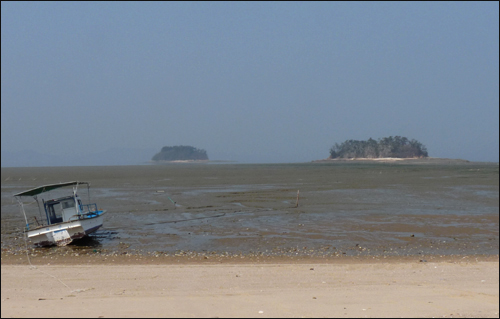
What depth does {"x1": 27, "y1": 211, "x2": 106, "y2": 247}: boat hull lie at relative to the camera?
18.2 m

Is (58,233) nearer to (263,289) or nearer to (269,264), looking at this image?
(269,264)

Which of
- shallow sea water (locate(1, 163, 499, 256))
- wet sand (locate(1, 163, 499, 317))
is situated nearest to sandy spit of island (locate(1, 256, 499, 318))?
wet sand (locate(1, 163, 499, 317))

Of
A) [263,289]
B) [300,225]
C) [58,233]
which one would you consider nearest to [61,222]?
[58,233]

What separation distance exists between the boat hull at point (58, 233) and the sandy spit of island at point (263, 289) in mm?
5458

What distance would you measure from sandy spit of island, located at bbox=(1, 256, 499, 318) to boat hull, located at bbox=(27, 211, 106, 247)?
5.46 metres

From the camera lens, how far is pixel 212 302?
8.30 meters

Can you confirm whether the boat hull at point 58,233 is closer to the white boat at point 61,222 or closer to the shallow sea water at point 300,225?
the white boat at point 61,222

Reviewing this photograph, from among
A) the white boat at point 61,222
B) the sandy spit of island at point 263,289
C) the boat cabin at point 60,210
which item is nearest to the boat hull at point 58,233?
the white boat at point 61,222

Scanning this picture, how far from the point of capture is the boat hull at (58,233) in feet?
59.6

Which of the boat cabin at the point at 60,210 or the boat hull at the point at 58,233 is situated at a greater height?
→ the boat cabin at the point at 60,210

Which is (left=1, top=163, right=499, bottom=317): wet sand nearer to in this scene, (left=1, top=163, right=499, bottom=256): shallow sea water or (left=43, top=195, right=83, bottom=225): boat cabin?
(left=1, top=163, right=499, bottom=256): shallow sea water

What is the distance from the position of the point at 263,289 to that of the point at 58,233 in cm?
1217

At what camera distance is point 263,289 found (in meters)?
9.69

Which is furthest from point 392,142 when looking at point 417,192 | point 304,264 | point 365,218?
point 304,264
